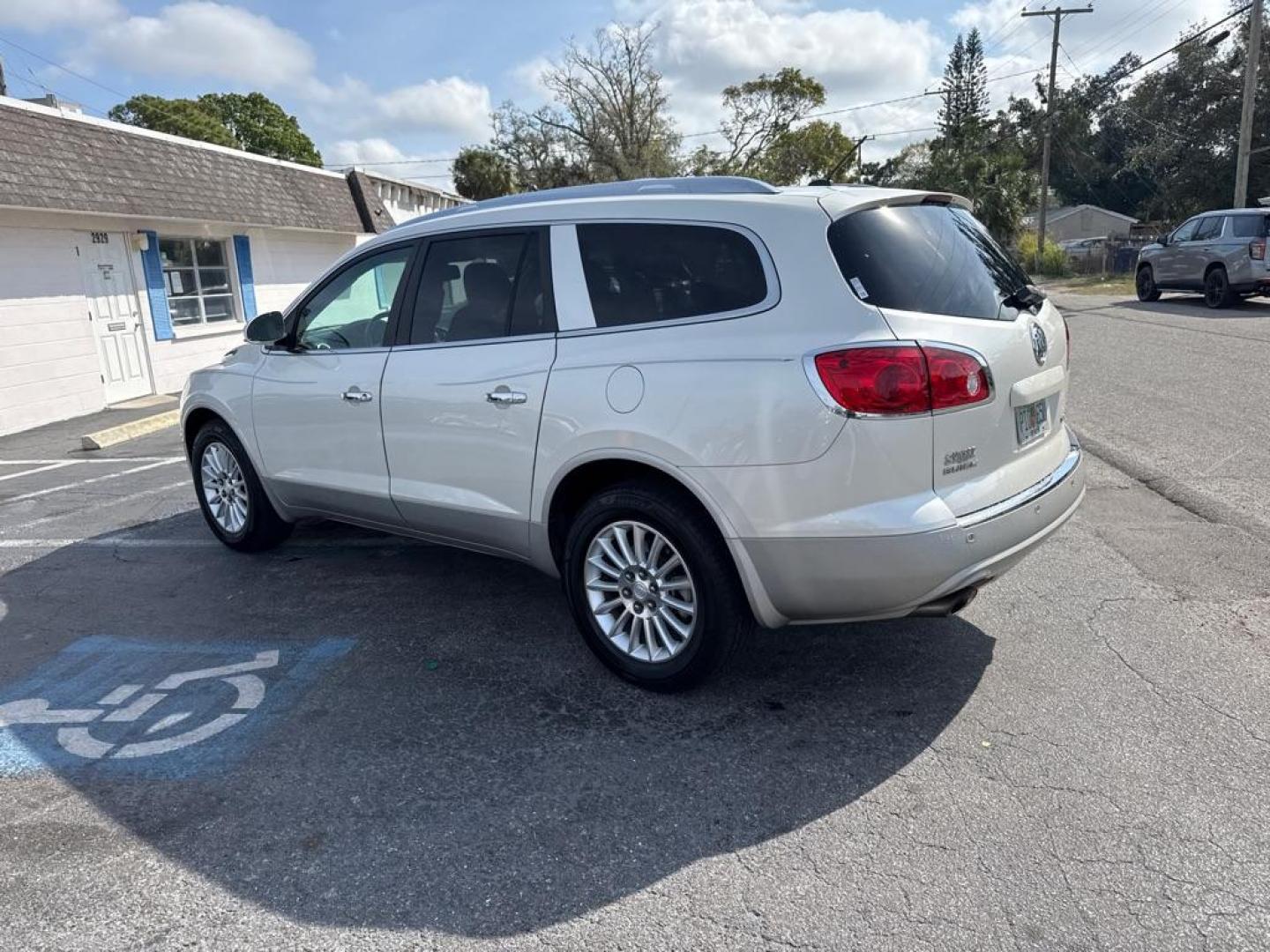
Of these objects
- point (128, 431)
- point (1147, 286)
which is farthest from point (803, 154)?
point (128, 431)

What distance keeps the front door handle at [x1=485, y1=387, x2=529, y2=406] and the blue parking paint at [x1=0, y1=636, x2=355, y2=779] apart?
1.38m

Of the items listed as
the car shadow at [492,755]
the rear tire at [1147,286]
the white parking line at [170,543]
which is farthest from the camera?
the rear tire at [1147,286]

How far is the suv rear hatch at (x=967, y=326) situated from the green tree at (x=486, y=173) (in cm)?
4854

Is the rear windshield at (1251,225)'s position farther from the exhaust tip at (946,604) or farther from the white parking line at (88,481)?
the white parking line at (88,481)

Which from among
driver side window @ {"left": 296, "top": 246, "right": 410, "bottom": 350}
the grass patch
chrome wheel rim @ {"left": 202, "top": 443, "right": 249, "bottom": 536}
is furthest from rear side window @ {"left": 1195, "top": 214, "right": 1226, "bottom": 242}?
chrome wheel rim @ {"left": 202, "top": 443, "right": 249, "bottom": 536}

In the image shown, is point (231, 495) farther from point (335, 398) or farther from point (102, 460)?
point (102, 460)

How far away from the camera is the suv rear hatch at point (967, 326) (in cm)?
320

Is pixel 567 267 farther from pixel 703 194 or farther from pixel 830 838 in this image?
pixel 830 838

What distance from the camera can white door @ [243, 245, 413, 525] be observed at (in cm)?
462

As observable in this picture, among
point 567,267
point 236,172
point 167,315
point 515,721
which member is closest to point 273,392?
point 567,267

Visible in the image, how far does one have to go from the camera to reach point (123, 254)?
14047 mm

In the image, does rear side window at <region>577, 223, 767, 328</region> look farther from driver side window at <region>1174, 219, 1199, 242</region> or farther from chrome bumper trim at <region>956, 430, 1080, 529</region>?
driver side window at <region>1174, 219, 1199, 242</region>

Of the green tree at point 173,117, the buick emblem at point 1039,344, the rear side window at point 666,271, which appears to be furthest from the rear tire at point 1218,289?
the green tree at point 173,117

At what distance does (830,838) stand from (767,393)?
1.42 meters
